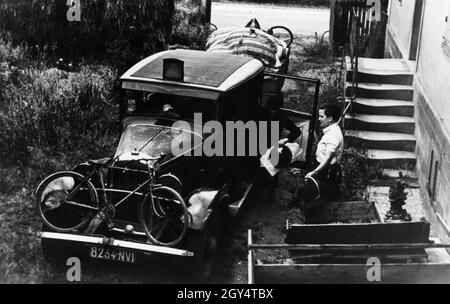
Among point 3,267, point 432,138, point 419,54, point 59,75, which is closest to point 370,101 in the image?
point 419,54

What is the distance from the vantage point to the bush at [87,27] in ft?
42.1

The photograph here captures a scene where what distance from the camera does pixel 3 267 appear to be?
7.04 meters

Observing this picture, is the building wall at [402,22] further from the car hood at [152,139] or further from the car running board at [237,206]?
the car hood at [152,139]

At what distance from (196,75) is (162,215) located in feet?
6.52

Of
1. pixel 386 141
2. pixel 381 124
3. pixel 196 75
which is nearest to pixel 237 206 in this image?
pixel 196 75

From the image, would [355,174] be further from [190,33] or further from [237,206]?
[190,33]

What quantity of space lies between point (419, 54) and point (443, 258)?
502 centimetres

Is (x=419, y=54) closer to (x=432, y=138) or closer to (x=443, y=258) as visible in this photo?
(x=432, y=138)

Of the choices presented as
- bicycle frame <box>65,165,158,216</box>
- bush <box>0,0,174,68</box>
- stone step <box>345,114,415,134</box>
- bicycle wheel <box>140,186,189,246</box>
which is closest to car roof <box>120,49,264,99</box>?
bicycle frame <box>65,165,158,216</box>

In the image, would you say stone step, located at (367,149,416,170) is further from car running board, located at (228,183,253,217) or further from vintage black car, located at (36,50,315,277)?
vintage black car, located at (36,50,315,277)

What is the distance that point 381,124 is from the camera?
10875mm

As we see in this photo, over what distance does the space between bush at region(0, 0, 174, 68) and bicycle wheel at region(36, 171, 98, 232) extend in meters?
6.27

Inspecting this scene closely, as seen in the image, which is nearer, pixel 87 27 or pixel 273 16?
pixel 87 27

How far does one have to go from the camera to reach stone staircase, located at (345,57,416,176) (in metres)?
10.5
